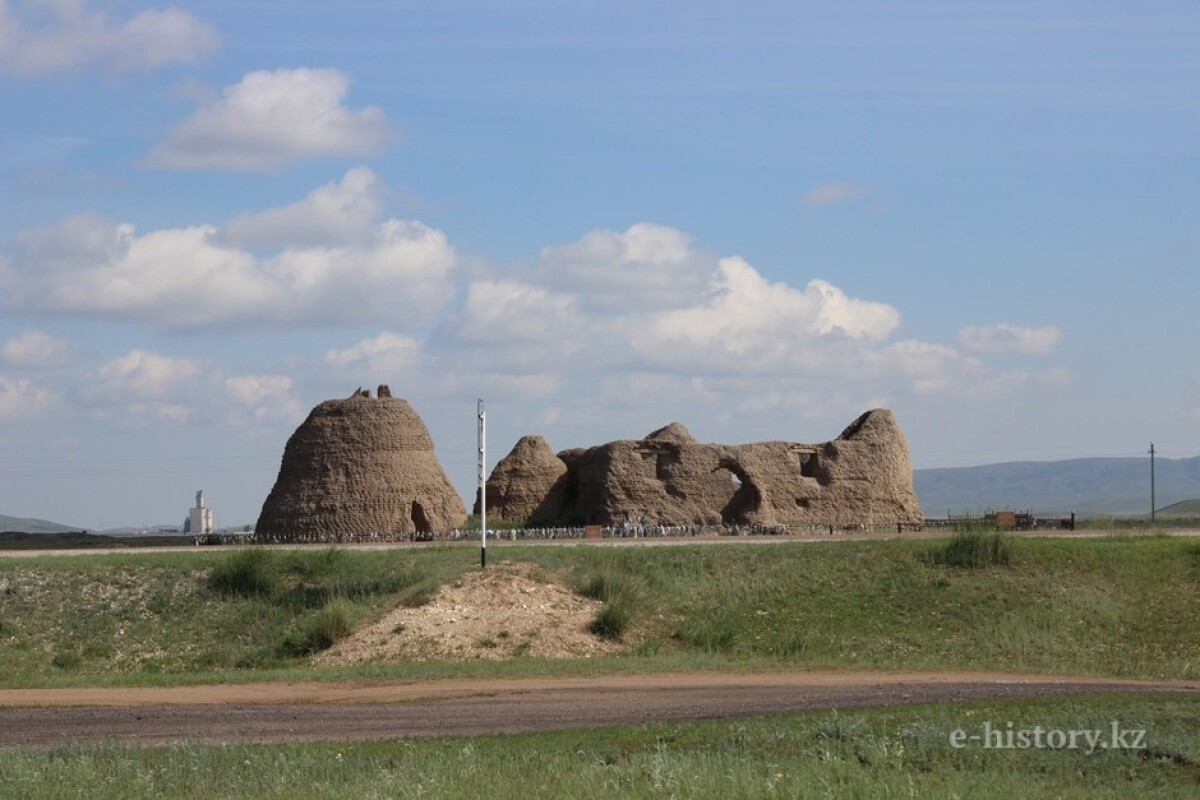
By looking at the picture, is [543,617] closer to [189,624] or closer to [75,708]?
[189,624]

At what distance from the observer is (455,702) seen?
23969 millimetres

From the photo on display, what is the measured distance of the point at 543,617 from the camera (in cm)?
3394

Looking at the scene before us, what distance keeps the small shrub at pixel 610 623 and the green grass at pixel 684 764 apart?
14.2m

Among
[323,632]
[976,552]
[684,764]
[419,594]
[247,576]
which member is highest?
[976,552]

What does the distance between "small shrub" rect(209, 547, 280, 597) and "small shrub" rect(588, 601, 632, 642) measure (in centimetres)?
966

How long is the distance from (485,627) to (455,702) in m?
9.32

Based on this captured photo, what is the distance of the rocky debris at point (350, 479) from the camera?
2003 inches

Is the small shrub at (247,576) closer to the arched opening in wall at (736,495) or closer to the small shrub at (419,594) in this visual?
the small shrub at (419,594)

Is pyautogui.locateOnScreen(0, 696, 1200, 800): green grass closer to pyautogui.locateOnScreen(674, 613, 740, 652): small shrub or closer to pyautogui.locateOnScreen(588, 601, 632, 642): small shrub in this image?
pyautogui.locateOnScreen(588, 601, 632, 642): small shrub

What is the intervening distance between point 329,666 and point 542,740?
13817mm

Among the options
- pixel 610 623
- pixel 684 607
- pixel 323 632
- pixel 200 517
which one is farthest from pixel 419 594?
pixel 200 517

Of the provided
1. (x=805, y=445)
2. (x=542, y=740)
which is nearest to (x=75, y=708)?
(x=542, y=740)

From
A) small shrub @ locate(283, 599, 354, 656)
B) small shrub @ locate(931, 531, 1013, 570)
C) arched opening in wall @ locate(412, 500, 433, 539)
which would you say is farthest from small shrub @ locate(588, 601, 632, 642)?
arched opening in wall @ locate(412, 500, 433, 539)

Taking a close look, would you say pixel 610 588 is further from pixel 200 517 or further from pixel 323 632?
pixel 200 517
